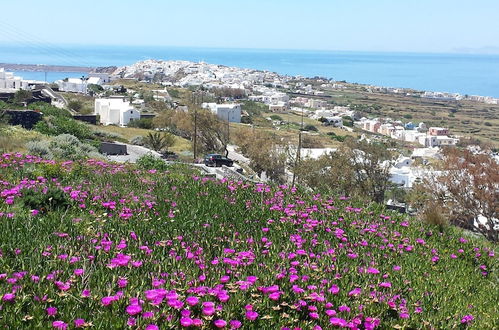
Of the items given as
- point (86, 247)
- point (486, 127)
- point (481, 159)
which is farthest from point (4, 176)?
point (486, 127)

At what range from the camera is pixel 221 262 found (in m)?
4.33

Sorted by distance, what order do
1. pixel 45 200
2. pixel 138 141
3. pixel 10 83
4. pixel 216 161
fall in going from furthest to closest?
1. pixel 10 83
2. pixel 138 141
3. pixel 216 161
4. pixel 45 200

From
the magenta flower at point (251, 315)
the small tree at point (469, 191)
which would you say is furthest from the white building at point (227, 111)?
the magenta flower at point (251, 315)

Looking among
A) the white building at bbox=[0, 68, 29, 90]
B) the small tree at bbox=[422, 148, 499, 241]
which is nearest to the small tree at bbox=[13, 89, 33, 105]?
the small tree at bbox=[422, 148, 499, 241]

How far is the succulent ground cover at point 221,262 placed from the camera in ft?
10.9

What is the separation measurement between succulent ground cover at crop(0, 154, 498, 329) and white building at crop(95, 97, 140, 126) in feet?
181

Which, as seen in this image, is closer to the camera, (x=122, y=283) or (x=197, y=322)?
(x=197, y=322)

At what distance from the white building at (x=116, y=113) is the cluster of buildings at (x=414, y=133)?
154 feet

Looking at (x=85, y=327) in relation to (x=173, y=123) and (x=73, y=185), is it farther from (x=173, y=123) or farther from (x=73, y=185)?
(x=173, y=123)

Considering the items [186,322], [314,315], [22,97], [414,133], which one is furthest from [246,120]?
[186,322]

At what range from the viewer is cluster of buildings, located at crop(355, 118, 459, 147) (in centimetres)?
8981

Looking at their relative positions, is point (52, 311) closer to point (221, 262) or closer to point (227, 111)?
point (221, 262)

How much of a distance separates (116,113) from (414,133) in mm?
58779

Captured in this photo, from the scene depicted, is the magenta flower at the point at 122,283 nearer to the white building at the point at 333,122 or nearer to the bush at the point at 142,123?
the bush at the point at 142,123
